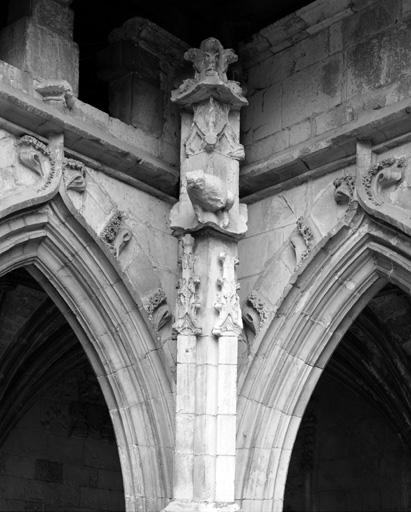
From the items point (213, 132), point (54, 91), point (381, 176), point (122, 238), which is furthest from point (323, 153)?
point (54, 91)

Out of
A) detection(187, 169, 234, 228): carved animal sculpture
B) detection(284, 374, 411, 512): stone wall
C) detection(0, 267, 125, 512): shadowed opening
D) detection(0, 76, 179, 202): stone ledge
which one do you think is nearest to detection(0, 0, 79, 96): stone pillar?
detection(0, 76, 179, 202): stone ledge

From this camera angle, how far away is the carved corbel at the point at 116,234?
24.3 ft

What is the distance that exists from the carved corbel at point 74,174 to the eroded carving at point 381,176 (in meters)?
1.64

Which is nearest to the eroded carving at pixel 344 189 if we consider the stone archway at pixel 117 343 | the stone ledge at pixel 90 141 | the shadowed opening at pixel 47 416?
the stone ledge at pixel 90 141

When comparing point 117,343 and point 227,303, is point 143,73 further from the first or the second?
point 227,303

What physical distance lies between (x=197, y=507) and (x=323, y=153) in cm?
224

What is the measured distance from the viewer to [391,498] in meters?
10.6

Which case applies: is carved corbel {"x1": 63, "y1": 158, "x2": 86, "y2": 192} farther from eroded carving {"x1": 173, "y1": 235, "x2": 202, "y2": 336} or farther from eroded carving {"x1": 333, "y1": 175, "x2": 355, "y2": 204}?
eroded carving {"x1": 333, "y1": 175, "x2": 355, "y2": 204}

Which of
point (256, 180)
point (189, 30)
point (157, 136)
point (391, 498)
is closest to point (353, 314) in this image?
point (256, 180)

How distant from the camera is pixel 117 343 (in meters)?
7.43

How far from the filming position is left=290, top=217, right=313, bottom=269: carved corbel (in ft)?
24.5

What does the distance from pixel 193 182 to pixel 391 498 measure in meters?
4.84

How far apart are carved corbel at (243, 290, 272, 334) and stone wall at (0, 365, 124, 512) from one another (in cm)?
338

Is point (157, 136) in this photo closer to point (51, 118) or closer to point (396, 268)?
point (51, 118)
